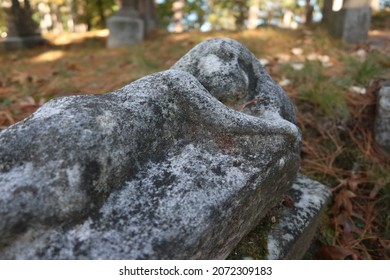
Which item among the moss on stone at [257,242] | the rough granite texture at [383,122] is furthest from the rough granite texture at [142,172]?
the rough granite texture at [383,122]

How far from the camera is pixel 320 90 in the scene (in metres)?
2.62

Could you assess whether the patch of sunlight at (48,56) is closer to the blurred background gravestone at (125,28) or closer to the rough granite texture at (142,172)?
the blurred background gravestone at (125,28)

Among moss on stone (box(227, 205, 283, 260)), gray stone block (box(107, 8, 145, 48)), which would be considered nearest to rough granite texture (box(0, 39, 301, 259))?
moss on stone (box(227, 205, 283, 260))

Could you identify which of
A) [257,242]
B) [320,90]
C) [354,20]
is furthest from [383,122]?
[354,20]

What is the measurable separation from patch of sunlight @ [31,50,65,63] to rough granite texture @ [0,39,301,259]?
3856 millimetres

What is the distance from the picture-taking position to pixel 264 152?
4.00 ft

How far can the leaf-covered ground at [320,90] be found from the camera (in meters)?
1.88

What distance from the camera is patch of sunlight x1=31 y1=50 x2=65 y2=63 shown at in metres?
4.56

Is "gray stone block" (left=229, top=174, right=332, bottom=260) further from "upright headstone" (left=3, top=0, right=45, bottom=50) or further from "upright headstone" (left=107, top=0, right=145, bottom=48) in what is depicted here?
"upright headstone" (left=3, top=0, right=45, bottom=50)

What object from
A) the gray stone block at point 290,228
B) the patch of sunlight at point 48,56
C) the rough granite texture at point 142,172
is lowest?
the gray stone block at point 290,228

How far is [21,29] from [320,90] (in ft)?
16.3

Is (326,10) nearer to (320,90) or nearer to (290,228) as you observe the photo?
(320,90)

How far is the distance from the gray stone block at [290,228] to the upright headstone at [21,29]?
5247mm
